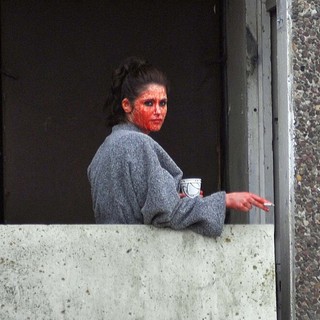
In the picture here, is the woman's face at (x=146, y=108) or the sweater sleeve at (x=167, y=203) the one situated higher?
the woman's face at (x=146, y=108)

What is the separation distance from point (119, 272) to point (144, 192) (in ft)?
1.18

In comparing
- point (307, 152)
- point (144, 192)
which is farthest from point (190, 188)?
point (307, 152)

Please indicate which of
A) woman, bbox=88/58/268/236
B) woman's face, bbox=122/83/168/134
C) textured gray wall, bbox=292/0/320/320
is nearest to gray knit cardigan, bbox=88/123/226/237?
woman, bbox=88/58/268/236

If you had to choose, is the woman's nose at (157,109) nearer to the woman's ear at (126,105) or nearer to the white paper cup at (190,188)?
the woman's ear at (126,105)

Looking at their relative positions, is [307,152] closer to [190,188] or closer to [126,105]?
[190,188]

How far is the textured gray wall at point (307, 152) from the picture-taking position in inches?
227

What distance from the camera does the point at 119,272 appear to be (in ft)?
17.4

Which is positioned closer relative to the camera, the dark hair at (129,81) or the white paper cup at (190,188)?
the white paper cup at (190,188)

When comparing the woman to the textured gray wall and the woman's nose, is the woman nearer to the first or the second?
the woman's nose

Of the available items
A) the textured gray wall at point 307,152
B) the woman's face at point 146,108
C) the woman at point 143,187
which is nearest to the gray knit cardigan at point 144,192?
the woman at point 143,187

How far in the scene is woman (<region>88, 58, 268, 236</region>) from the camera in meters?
5.29

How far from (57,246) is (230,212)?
124 inches

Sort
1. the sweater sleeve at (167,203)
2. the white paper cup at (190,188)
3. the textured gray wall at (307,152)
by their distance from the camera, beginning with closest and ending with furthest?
the sweater sleeve at (167,203)
the white paper cup at (190,188)
the textured gray wall at (307,152)

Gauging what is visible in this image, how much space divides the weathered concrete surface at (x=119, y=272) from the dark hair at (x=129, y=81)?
0.62m
